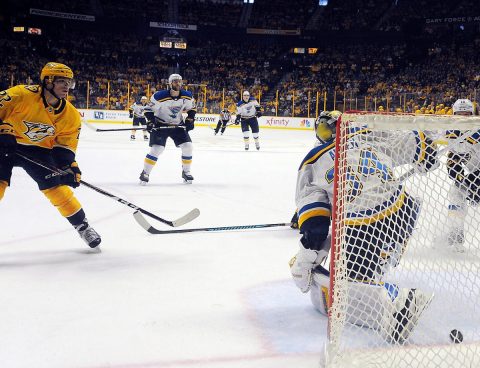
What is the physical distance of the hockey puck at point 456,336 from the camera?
1.62 metres

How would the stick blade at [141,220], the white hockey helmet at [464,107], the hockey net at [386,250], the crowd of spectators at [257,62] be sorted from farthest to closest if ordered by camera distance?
the crowd of spectators at [257,62]
the white hockey helmet at [464,107]
the stick blade at [141,220]
the hockey net at [386,250]

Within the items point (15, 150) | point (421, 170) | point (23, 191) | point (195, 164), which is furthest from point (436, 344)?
point (195, 164)

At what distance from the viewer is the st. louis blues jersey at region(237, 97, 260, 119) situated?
9.84 m

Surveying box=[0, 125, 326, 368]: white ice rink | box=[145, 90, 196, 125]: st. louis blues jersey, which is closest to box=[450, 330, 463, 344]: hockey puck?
box=[0, 125, 326, 368]: white ice rink

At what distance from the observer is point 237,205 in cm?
428

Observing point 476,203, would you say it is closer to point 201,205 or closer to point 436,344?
point 436,344

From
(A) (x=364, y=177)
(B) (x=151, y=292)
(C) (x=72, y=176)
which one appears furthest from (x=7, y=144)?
(A) (x=364, y=177)

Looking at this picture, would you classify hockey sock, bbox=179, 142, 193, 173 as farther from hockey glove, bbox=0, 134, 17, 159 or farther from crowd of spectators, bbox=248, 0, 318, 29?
crowd of spectators, bbox=248, 0, 318, 29

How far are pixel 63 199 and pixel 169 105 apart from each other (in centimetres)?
314

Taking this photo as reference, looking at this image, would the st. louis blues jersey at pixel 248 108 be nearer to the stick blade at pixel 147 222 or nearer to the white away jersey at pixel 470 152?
the stick blade at pixel 147 222

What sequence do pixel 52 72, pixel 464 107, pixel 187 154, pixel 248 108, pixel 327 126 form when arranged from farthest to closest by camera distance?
pixel 248 108 → pixel 187 154 → pixel 464 107 → pixel 52 72 → pixel 327 126

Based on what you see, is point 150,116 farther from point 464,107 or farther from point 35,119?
point 464,107

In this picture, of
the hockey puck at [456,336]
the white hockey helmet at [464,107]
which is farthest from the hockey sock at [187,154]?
the hockey puck at [456,336]

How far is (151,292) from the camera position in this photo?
7.16ft
